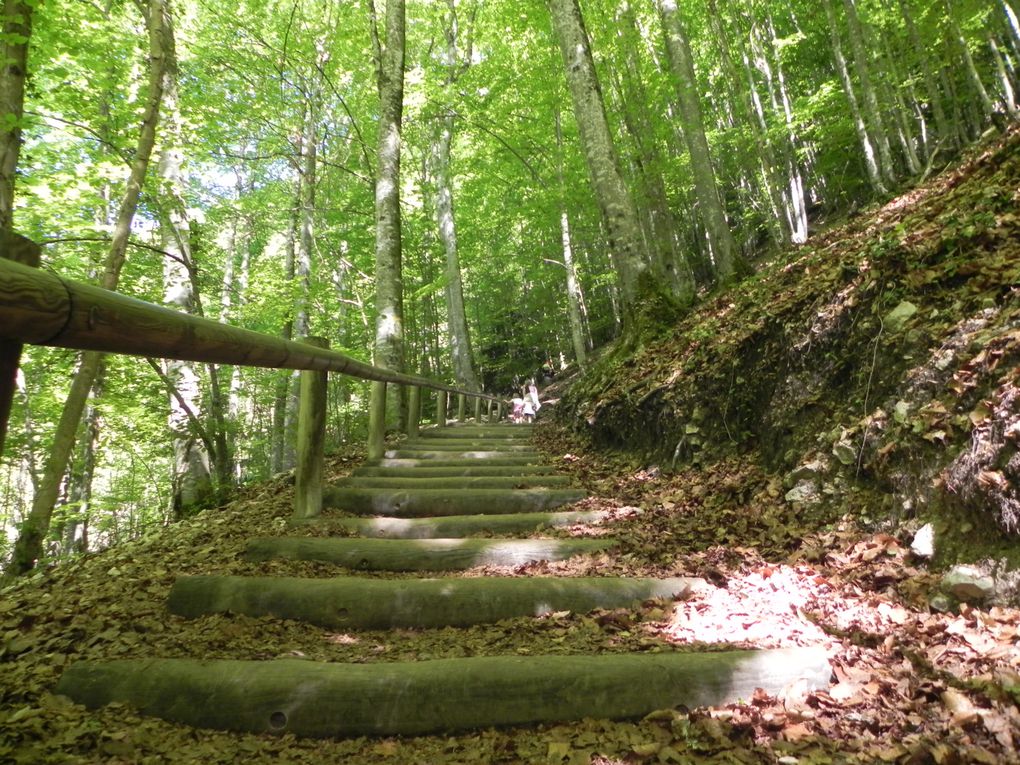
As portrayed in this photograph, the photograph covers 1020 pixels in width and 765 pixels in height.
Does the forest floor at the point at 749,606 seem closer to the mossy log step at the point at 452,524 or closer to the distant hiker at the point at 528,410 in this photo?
the mossy log step at the point at 452,524

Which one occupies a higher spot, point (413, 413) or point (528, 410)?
point (528, 410)

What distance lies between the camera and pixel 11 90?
383 centimetres

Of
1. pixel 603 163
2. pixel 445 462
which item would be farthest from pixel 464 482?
pixel 603 163

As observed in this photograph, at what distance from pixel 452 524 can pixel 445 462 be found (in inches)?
91.0

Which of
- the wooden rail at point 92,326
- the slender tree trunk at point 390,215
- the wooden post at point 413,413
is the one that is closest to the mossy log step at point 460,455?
the wooden post at point 413,413

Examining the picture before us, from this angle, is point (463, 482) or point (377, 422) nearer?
point (463, 482)

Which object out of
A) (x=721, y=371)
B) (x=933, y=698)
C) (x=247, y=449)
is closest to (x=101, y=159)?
(x=721, y=371)

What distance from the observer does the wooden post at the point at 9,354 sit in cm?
130

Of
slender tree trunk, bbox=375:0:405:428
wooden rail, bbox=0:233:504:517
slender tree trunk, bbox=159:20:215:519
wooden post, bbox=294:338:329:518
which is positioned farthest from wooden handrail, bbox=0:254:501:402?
slender tree trunk, bbox=159:20:215:519

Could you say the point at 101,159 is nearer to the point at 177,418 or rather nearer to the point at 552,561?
the point at 177,418

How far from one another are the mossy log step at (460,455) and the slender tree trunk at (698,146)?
4929 millimetres

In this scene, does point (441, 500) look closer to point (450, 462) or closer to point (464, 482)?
point (464, 482)

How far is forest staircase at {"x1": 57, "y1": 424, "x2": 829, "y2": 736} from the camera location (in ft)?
6.50

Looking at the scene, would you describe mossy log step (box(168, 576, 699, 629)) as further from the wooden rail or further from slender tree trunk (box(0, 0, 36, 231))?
slender tree trunk (box(0, 0, 36, 231))
